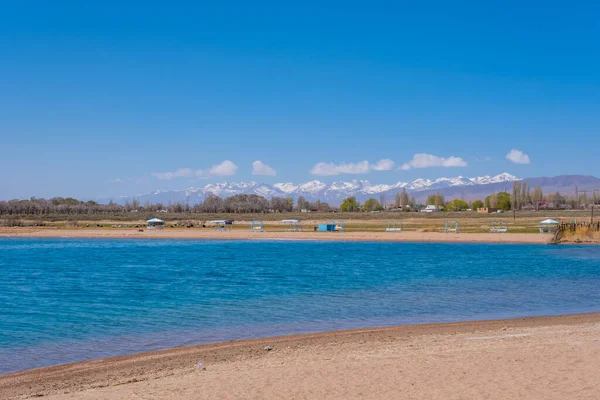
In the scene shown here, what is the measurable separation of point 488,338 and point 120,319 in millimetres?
10694

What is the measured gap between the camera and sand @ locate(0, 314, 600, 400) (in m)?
9.39

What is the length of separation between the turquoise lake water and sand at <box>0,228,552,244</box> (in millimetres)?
17991

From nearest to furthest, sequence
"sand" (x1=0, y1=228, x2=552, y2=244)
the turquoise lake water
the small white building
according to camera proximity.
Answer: the turquoise lake water → "sand" (x1=0, y1=228, x2=552, y2=244) → the small white building

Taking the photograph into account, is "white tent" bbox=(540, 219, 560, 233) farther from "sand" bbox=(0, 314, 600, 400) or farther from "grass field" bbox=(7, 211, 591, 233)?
"sand" bbox=(0, 314, 600, 400)

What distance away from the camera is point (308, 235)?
7500 cm

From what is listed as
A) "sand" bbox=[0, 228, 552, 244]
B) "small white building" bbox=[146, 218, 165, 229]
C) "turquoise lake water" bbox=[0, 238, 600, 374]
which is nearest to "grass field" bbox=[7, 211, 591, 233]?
"small white building" bbox=[146, 218, 165, 229]

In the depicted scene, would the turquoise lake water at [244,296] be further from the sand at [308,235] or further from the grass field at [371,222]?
the grass field at [371,222]

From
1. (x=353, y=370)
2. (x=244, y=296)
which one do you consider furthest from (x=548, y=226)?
(x=353, y=370)

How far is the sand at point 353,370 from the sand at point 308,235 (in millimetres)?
52320

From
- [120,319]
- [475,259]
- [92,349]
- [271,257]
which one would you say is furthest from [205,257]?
[92,349]

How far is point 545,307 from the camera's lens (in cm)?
2075

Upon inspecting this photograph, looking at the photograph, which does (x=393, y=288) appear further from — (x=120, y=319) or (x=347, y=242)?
(x=347, y=242)

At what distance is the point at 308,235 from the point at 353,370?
64169mm

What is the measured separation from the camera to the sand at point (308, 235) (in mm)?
65625
